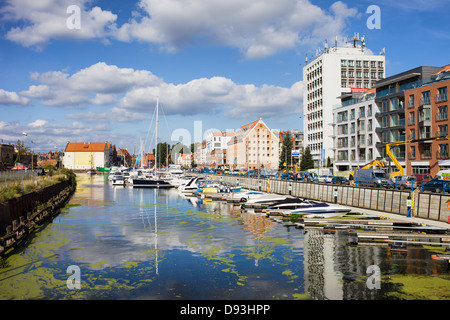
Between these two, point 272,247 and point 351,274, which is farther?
point 272,247

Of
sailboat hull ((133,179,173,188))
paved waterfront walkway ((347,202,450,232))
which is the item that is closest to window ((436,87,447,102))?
paved waterfront walkway ((347,202,450,232))

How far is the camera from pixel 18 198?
28906mm

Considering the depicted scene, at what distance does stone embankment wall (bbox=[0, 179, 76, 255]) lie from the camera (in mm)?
23797

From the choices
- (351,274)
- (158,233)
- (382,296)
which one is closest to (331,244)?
(351,274)

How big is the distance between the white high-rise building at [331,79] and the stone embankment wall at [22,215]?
302ft

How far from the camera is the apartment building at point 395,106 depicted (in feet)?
248

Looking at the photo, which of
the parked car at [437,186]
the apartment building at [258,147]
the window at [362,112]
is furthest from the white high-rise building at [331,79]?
the parked car at [437,186]

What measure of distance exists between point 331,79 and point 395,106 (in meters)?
43.4

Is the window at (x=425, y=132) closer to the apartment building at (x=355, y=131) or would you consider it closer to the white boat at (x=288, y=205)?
the apartment building at (x=355, y=131)

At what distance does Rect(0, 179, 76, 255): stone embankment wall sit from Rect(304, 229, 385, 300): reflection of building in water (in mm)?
18193

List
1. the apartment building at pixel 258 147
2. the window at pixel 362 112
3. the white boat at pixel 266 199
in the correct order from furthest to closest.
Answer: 1. the apartment building at pixel 258 147
2. the window at pixel 362 112
3. the white boat at pixel 266 199

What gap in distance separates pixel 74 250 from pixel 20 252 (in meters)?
3.29

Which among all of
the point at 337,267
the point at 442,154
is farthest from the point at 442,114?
the point at 337,267
